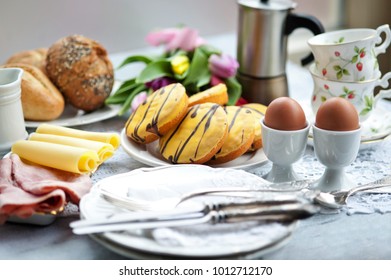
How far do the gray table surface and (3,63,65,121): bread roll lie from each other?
38cm

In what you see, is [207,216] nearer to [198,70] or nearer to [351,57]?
[351,57]

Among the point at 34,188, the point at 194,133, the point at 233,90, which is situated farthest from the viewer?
the point at 233,90

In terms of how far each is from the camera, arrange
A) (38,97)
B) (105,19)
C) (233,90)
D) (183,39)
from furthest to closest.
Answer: (105,19) < (183,39) < (233,90) < (38,97)

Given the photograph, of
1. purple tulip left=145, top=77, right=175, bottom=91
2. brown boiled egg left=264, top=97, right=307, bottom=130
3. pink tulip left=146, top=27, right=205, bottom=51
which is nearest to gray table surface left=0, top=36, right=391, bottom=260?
brown boiled egg left=264, top=97, right=307, bottom=130

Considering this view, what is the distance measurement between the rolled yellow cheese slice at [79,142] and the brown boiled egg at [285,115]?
285 millimetres

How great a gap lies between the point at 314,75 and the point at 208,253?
51 cm

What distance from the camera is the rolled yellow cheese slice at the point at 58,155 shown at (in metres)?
→ 0.87

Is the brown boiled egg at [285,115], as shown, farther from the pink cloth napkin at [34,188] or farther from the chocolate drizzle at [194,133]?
the pink cloth napkin at [34,188]

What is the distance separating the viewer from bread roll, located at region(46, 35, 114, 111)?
1.18m

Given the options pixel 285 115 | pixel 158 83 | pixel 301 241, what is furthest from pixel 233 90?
pixel 301 241

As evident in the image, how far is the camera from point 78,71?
1.18 m

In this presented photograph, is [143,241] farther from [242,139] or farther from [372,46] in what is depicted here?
[372,46]

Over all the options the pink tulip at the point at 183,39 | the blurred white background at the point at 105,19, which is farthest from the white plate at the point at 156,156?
the blurred white background at the point at 105,19

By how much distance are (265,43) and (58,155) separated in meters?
0.53
